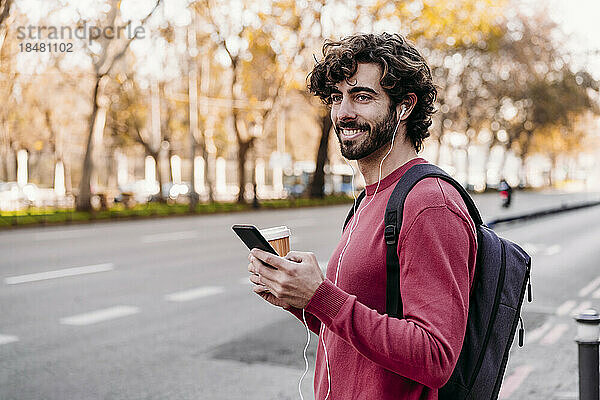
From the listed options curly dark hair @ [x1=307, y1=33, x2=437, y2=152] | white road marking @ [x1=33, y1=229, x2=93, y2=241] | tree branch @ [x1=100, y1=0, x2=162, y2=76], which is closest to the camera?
curly dark hair @ [x1=307, y1=33, x2=437, y2=152]

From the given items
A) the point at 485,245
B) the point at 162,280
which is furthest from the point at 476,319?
the point at 162,280

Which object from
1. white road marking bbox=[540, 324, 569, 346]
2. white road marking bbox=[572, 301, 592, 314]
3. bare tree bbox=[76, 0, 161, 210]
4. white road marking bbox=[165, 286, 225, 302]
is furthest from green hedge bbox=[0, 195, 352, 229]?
white road marking bbox=[540, 324, 569, 346]

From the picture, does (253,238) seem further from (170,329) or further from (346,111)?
(170,329)

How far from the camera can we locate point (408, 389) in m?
1.98

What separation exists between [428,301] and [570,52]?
5390cm

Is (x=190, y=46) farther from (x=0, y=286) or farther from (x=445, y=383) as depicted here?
(x=445, y=383)

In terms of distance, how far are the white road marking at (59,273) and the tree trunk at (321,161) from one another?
93.5 feet

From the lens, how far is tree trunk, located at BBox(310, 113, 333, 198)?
134 feet

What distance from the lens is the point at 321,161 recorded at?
41469 millimetres

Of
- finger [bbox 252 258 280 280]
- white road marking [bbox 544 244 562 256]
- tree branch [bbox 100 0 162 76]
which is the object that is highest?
tree branch [bbox 100 0 162 76]

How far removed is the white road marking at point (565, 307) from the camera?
914 cm

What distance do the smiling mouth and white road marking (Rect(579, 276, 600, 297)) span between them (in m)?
9.16

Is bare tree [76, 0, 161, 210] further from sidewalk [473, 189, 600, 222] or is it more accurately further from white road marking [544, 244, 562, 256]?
white road marking [544, 244, 562, 256]

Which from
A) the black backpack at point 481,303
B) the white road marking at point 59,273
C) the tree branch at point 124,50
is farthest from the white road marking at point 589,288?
the tree branch at point 124,50
